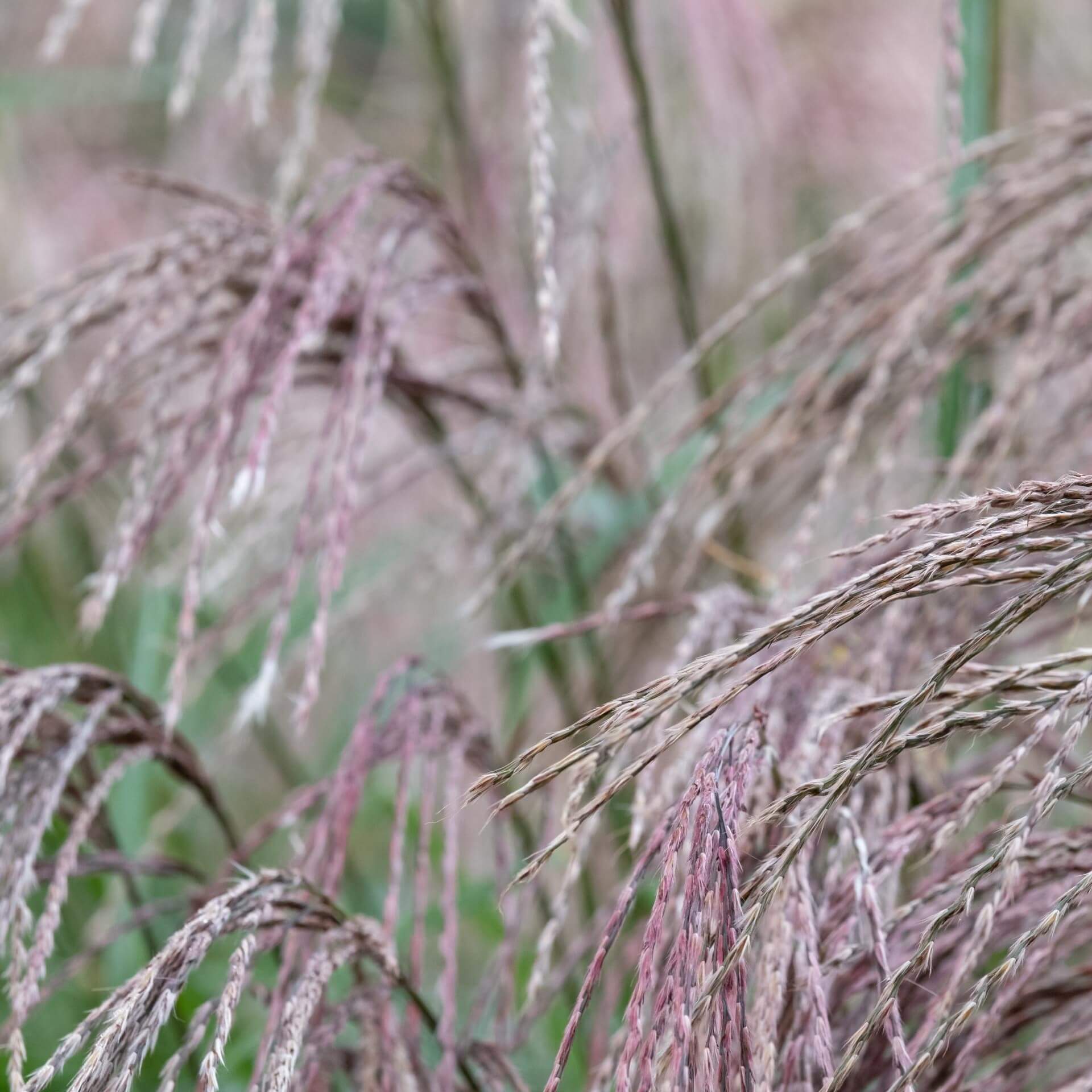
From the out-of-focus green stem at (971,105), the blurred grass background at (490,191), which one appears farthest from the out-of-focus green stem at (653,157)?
the out-of-focus green stem at (971,105)

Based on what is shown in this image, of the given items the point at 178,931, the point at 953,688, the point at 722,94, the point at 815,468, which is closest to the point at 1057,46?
the point at 722,94

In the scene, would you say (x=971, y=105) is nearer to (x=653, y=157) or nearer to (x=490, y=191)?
(x=653, y=157)

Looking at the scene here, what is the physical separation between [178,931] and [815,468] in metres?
0.81

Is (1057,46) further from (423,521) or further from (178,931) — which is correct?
(178,931)

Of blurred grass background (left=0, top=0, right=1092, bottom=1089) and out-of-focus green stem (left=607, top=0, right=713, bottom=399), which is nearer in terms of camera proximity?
out-of-focus green stem (left=607, top=0, right=713, bottom=399)

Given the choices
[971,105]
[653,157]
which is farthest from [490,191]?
[971,105]

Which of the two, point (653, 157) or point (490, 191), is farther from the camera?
point (490, 191)

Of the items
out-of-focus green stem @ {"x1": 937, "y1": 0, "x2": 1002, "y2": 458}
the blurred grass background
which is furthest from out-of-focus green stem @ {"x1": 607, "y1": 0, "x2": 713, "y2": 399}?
out-of-focus green stem @ {"x1": 937, "y1": 0, "x2": 1002, "y2": 458}

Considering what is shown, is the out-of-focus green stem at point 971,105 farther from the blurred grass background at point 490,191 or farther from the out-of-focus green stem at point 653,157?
the out-of-focus green stem at point 653,157

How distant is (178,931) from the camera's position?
1.51 ft

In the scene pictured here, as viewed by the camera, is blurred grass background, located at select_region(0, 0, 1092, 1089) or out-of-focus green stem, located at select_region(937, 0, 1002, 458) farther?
blurred grass background, located at select_region(0, 0, 1092, 1089)

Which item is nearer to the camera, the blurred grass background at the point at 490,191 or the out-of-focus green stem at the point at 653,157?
the out-of-focus green stem at the point at 653,157

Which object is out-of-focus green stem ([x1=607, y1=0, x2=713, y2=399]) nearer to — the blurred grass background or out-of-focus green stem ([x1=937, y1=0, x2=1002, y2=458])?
the blurred grass background

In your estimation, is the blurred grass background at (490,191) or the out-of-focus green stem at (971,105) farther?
the blurred grass background at (490,191)
